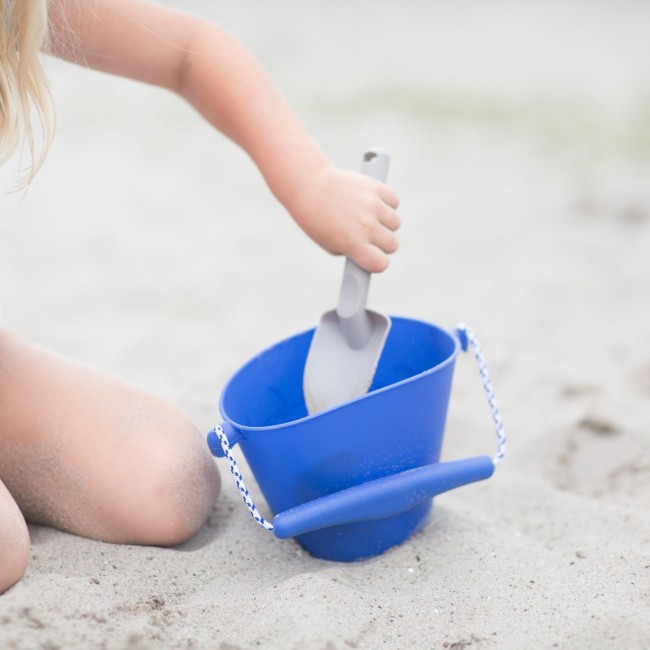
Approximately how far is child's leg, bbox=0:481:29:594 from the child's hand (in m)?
0.46

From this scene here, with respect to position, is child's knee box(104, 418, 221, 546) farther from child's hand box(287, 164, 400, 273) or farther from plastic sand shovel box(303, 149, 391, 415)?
child's hand box(287, 164, 400, 273)

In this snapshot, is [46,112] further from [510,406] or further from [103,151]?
[103,151]

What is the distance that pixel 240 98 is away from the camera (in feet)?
3.91

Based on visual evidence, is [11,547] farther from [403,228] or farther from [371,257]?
[403,228]

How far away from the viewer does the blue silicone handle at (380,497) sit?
99cm

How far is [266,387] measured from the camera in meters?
1.20

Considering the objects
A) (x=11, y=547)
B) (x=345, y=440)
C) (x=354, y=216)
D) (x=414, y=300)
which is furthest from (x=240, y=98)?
(x=414, y=300)

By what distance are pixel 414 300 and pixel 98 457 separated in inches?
36.8

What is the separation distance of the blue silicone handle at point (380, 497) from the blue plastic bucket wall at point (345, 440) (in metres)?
0.03

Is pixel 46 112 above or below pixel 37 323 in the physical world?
above

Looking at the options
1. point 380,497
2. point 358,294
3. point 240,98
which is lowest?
point 380,497

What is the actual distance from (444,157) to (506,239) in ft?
1.91

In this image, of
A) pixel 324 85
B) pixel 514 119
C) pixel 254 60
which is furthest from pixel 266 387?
pixel 324 85

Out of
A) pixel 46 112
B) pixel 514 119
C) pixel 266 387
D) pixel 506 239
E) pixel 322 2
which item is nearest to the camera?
pixel 46 112
